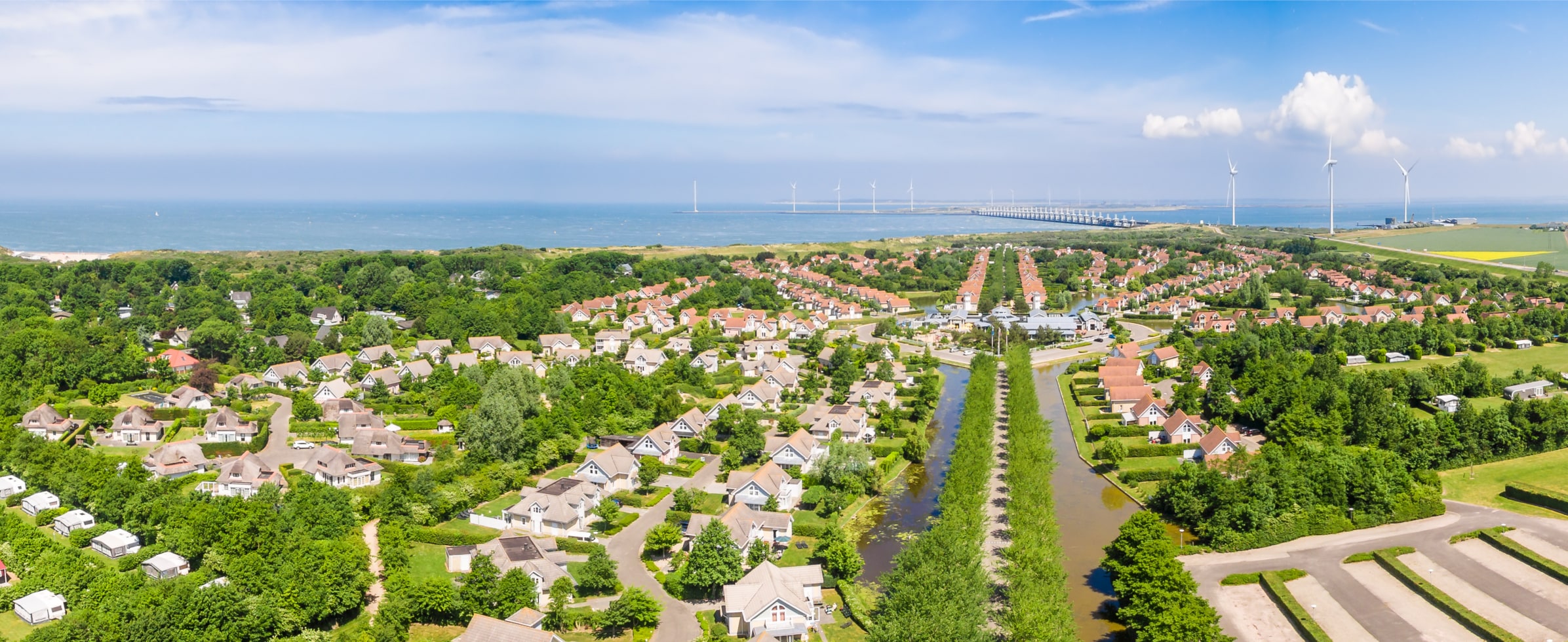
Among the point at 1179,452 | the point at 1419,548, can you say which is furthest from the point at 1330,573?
the point at 1179,452

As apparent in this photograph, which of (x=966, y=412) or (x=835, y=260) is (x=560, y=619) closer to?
(x=966, y=412)

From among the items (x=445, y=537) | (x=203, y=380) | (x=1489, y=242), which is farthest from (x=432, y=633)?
(x=1489, y=242)

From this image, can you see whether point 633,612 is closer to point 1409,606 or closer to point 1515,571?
point 1409,606

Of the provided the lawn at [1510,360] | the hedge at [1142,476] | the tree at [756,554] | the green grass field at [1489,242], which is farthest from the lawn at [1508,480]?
the green grass field at [1489,242]

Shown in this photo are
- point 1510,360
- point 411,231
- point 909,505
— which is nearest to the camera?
point 909,505

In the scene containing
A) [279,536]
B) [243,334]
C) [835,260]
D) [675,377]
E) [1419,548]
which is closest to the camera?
[279,536]

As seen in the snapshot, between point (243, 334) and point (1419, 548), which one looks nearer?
point (1419, 548)

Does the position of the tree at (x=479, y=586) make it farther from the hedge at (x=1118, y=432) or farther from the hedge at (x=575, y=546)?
the hedge at (x=1118, y=432)
